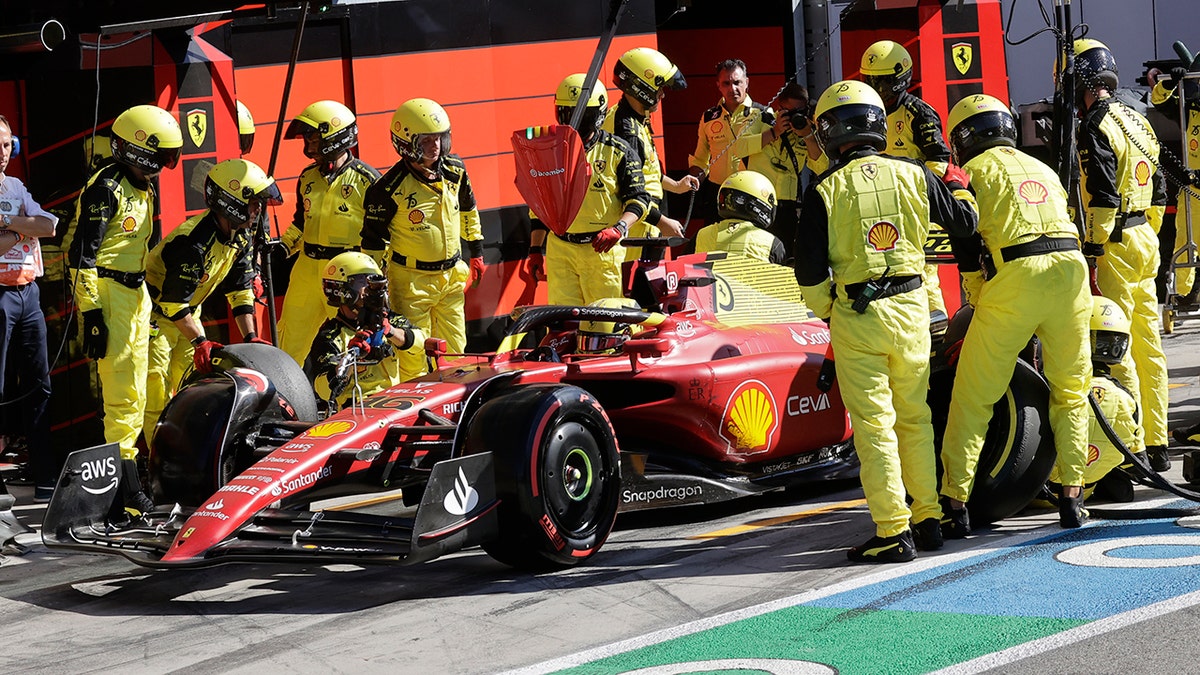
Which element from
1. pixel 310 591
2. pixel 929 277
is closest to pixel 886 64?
pixel 929 277

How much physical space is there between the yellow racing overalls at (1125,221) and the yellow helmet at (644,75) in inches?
132

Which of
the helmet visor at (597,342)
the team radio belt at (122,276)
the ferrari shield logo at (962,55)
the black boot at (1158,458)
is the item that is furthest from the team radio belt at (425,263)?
the ferrari shield logo at (962,55)

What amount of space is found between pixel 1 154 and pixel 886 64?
223 inches

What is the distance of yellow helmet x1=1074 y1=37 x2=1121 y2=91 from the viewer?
8.86 metres

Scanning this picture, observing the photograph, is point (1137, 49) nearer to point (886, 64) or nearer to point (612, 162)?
point (886, 64)

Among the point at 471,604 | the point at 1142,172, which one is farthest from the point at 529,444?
the point at 1142,172

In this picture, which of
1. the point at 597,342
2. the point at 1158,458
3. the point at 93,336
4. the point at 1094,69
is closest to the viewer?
the point at 597,342

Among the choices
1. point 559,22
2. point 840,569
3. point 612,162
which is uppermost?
point 559,22

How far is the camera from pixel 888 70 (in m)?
10.4

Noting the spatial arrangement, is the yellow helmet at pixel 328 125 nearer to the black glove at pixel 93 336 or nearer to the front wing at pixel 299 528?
the black glove at pixel 93 336

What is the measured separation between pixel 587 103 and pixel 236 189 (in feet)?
9.28

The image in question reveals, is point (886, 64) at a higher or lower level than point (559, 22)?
lower

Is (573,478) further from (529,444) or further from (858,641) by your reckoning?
(858,641)

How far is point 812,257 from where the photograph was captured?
21.3 ft
